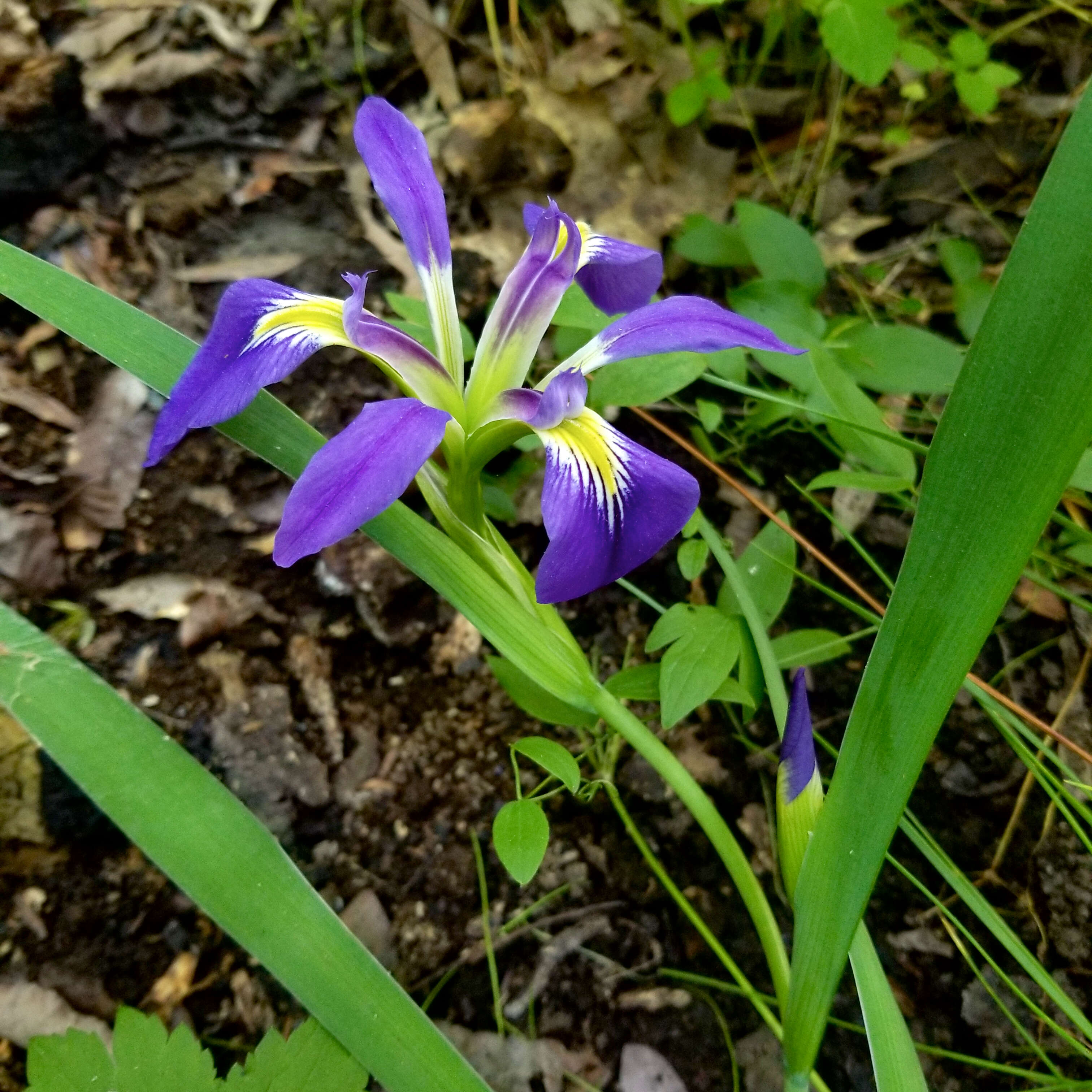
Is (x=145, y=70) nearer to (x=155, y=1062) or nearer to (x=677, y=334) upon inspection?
(x=677, y=334)

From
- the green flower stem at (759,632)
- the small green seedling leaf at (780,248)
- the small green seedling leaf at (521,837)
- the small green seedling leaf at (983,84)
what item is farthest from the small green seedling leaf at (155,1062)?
the small green seedling leaf at (983,84)

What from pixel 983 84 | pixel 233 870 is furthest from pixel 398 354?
pixel 983 84

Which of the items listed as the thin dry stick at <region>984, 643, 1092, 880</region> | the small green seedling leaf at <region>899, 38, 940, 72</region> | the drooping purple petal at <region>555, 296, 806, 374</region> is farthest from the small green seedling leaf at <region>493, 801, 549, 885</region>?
the small green seedling leaf at <region>899, 38, 940, 72</region>

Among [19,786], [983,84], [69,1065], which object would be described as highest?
[983,84]

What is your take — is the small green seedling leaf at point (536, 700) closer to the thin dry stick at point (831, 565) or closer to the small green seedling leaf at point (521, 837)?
the small green seedling leaf at point (521, 837)

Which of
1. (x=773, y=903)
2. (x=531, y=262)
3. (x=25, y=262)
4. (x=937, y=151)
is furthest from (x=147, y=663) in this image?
(x=937, y=151)

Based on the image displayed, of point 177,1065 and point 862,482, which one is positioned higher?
point 862,482

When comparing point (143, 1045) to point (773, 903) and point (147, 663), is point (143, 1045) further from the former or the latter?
point (773, 903)
